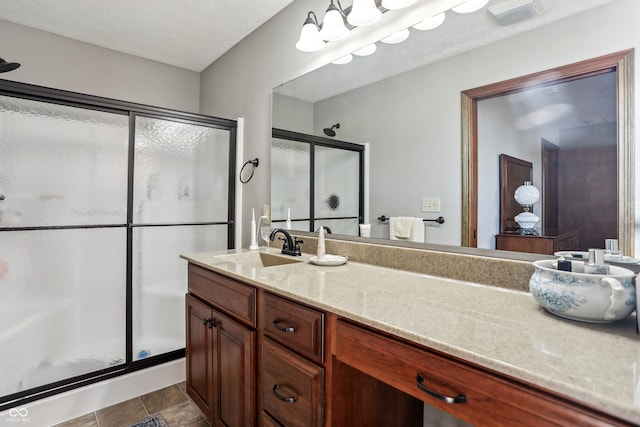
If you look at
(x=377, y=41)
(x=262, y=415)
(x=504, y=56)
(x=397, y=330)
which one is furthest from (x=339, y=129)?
(x=262, y=415)

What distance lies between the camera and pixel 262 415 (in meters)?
1.25

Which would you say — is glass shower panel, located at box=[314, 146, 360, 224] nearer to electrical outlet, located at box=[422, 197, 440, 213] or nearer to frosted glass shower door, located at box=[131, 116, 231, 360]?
electrical outlet, located at box=[422, 197, 440, 213]

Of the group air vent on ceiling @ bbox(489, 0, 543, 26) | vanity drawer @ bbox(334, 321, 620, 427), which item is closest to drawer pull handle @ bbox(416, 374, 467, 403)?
vanity drawer @ bbox(334, 321, 620, 427)

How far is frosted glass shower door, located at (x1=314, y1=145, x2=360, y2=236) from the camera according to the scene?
1746 millimetres

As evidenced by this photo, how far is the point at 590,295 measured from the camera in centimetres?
77

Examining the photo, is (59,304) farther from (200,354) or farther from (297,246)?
(297,246)

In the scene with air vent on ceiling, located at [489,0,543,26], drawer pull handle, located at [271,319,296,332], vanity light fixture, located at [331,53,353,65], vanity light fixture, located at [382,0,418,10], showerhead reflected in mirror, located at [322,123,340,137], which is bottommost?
drawer pull handle, located at [271,319,296,332]

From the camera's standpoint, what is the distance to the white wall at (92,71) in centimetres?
230

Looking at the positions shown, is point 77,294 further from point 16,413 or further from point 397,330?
point 397,330

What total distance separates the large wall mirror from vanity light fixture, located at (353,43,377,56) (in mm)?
28

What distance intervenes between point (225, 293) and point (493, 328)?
1.07 metres

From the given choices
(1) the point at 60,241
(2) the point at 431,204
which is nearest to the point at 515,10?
(2) the point at 431,204

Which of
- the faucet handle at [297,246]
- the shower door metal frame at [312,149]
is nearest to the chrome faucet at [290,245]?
the faucet handle at [297,246]

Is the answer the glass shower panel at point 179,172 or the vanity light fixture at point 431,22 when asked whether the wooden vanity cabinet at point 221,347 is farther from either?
the vanity light fixture at point 431,22
